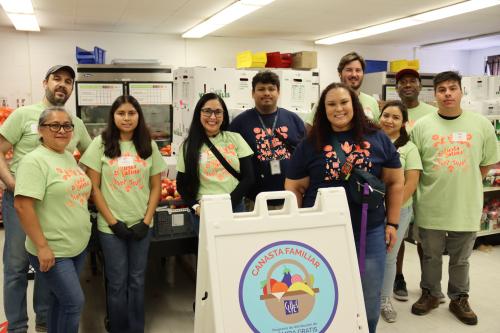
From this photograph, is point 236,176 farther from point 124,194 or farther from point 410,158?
point 410,158

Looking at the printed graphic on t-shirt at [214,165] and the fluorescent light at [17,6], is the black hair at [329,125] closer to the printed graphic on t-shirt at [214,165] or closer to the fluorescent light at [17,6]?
the printed graphic on t-shirt at [214,165]

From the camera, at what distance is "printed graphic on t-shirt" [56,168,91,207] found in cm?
221

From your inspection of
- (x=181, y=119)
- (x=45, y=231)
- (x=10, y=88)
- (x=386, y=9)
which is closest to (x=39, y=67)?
(x=10, y=88)

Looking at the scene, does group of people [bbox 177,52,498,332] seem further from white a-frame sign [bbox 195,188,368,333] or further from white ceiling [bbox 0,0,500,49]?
white ceiling [bbox 0,0,500,49]

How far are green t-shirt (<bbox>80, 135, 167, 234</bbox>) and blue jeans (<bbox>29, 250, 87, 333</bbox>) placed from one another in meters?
0.33

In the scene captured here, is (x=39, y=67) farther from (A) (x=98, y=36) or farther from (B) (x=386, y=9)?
(B) (x=386, y=9)

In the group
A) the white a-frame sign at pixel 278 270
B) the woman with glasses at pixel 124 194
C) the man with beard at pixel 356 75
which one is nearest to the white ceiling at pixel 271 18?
the man with beard at pixel 356 75

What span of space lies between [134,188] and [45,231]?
56 cm

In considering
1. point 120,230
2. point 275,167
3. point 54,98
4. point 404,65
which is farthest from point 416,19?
point 120,230

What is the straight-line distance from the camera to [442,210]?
310 cm

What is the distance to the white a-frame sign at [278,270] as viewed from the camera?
1.64 m

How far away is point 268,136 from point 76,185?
1.30 meters

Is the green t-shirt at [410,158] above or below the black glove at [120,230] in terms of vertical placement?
above

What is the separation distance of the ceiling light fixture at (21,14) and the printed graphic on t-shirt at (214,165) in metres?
4.01
